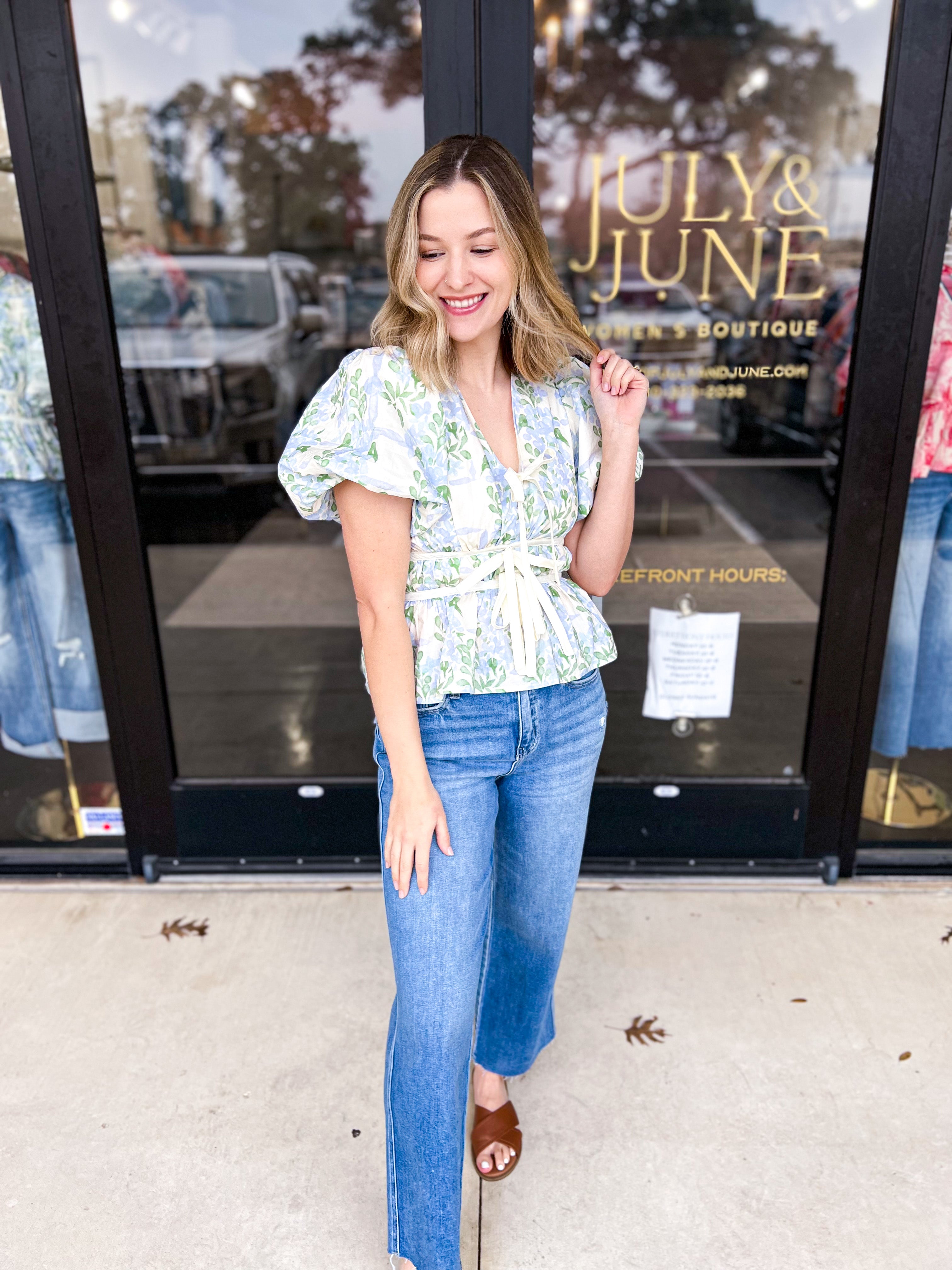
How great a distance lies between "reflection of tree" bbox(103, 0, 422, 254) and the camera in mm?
8688

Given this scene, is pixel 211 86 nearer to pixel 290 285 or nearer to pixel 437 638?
pixel 290 285

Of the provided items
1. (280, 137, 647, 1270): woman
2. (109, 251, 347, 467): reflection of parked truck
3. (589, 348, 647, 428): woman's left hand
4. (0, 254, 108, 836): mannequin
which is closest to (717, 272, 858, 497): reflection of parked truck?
(589, 348, 647, 428): woman's left hand

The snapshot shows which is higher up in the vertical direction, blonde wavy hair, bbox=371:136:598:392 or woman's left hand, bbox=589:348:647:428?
blonde wavy hair, bbox=371:136:598:392

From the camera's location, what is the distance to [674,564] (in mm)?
2615

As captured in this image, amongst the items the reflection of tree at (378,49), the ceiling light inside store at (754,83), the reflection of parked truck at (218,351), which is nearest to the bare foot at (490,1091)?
the reflection of parked truck at (218,351)

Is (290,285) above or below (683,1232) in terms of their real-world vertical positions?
above

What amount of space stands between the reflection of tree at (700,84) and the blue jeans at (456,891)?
723 cm

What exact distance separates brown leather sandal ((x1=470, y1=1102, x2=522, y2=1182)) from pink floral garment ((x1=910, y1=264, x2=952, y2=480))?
174 centimetres

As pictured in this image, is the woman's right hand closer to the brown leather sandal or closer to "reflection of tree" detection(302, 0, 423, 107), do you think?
the brown leather sandal

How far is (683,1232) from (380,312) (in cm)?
161

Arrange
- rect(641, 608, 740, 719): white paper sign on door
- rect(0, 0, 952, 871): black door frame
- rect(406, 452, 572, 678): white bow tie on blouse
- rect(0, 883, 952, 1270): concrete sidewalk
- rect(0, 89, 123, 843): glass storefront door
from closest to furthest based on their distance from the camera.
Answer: rect(406, 452, 572, 678): white bow tie on blouse → rect(0, 883, 952, 1270): concrete sidewalk → rect(0, 0, 952, 871): black door frame → rect(0, 89, 123, 843): glass storefront door → rect(641, 608, 740, 719): white paper sign on door

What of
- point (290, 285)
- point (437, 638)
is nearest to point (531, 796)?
point (437, 638)

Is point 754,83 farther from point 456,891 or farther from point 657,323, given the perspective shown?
point 456,891

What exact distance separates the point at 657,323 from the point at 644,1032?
6.68 ft
